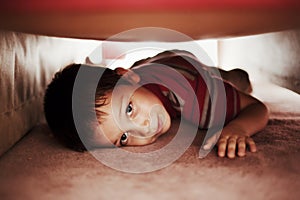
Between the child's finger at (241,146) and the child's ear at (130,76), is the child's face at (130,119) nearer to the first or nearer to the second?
the child's ear at (130,76)

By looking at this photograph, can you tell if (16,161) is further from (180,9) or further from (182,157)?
(180,9)

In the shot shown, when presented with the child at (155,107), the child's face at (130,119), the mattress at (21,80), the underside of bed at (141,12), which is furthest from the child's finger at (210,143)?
the mattress at (21,80)

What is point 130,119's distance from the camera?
2.64 ft

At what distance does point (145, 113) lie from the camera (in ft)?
2.75

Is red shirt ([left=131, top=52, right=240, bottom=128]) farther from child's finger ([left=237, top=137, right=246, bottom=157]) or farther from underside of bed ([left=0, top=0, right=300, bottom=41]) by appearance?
underside of bed ([left=0, top=0, right=300, bottom=41])

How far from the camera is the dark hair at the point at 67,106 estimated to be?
766 millimetres

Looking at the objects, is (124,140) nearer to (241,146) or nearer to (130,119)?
(130,119)

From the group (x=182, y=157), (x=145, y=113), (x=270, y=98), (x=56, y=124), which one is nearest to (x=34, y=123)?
(x=56, y=124)

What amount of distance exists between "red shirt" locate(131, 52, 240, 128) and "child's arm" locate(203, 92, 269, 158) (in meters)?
0.04

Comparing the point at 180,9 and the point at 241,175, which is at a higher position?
the point at 180,9

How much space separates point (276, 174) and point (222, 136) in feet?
0.63

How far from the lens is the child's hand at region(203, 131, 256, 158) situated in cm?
68

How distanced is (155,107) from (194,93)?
0.48ft

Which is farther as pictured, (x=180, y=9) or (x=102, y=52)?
(x=102, y=52)
